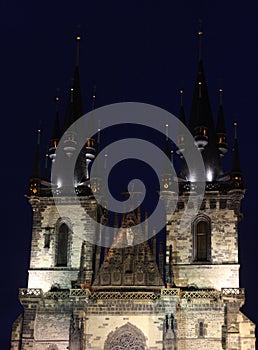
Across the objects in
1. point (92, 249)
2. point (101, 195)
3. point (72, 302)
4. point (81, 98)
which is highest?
point (81, 98)

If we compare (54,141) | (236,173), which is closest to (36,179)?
(54,141)

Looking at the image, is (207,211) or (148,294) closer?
(148,294)

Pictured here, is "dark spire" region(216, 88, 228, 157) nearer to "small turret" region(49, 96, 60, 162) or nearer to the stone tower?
the stone tower

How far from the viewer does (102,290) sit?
4200 centimetres

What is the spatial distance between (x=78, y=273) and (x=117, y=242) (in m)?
2.75

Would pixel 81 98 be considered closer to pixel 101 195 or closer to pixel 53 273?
pixel 101 195

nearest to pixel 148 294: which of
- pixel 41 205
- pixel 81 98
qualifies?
pixel 41 205

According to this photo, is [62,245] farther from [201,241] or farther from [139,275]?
[201,241]

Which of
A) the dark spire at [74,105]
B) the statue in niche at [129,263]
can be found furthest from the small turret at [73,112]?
the statue in niche at [129,263]

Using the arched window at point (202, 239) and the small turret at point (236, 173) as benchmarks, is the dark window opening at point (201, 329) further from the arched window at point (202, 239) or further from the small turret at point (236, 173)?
the small turret at point (236, 173)

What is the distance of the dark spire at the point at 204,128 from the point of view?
150 ft

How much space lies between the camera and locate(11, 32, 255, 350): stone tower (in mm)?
40844

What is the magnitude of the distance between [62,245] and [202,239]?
7.71 meters

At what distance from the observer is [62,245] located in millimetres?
44562
